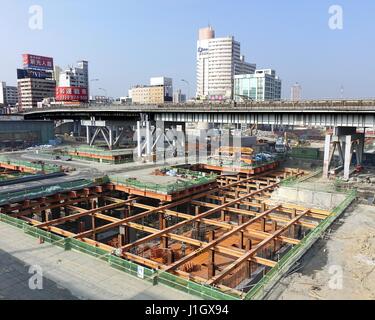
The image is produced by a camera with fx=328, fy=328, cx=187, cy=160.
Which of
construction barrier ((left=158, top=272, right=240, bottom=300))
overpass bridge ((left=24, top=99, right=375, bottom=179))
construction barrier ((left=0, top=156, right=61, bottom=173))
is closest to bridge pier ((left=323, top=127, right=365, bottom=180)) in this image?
overpass bridge ((left=24, top=99, right=375, bottom=179))

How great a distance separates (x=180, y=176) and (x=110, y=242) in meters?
14.3

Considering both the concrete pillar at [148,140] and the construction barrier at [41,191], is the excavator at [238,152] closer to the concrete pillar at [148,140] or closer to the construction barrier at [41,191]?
the concrete pillar at [148,140]

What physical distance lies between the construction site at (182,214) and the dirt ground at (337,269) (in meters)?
0.69

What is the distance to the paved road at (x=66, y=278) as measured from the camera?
15.4 m

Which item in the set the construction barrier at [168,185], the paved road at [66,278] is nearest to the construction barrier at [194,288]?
the paved road at [66,278]

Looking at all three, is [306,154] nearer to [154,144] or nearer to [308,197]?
[154,144]

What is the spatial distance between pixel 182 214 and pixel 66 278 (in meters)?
18.5

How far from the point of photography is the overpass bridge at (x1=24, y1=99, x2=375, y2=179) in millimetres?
44094

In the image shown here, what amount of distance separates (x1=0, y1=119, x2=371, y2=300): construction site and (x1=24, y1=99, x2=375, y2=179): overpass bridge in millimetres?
6114

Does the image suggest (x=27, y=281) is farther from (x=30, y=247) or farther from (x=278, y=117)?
(x=278, y=117)

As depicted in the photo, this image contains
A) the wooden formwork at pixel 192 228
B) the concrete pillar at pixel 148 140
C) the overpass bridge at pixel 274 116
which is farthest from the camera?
the concrete pillar at pixel 148 140

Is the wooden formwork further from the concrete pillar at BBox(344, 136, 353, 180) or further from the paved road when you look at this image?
the concrete pillar at BBox(344, 136, 353, 180)
